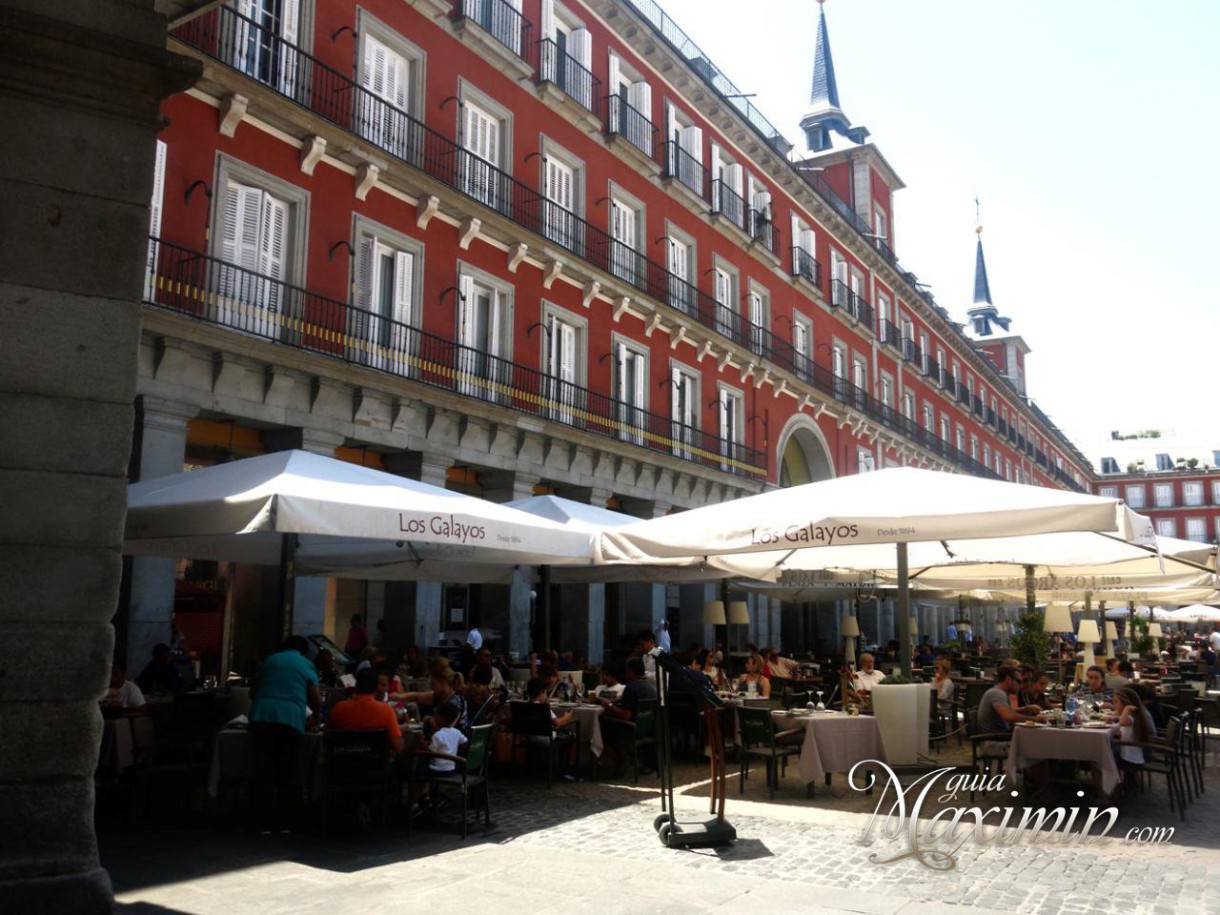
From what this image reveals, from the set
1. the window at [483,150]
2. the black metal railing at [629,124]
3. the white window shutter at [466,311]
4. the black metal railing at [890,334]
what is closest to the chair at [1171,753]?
the white window shutter at [466,311]

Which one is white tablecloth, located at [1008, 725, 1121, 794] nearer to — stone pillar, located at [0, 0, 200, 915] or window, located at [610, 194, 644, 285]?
stone pillar, located at [0, 0, 200, 915]

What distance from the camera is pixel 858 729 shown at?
925 cm

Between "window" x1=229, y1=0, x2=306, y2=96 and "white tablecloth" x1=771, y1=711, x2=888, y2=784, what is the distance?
12.1 metres

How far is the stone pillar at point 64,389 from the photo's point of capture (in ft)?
14.0

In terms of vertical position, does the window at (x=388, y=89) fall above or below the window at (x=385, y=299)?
above

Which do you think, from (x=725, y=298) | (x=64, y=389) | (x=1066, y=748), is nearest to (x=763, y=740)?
(x=1066, y=748)

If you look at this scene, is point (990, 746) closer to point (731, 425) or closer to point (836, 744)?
point (836, 744)

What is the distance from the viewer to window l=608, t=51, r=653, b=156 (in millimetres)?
24062

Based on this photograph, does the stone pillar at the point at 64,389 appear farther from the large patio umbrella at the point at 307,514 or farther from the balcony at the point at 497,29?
the balcony at the point at 497,29

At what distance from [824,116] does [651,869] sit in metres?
42.5

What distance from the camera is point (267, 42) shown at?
15883mm

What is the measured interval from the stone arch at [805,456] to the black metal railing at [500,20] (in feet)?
49.0

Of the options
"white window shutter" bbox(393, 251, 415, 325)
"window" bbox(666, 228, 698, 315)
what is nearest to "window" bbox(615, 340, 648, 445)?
"window" bbox(666, 228, 698, 315)

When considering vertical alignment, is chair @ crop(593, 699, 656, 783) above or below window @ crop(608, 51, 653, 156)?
below
